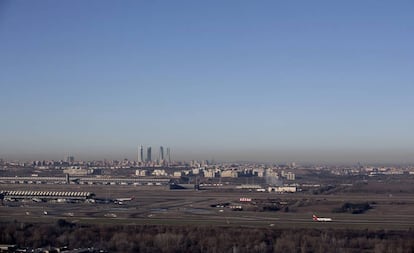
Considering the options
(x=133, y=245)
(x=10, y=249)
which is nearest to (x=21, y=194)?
(x=133, y=245)

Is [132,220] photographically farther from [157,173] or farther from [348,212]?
[157,173]

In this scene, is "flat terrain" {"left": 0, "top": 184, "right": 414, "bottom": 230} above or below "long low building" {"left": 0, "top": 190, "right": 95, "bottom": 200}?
below

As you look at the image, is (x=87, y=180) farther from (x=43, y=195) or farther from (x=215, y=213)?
(x=215, y=213)

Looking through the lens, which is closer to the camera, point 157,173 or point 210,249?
point 210,249

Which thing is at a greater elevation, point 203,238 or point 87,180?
point 87,180

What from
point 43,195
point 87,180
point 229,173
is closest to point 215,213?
point 43,195

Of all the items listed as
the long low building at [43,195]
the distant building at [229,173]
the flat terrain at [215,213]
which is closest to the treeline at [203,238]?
the flat terrain at [215,213]

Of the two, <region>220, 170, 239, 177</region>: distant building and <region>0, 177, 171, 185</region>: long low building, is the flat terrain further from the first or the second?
<region>220, 170, 239, 177</region>: distant building

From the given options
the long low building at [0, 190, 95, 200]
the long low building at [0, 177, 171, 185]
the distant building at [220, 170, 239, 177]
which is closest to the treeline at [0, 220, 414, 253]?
the long low building at [0, 190, 95, 200]
